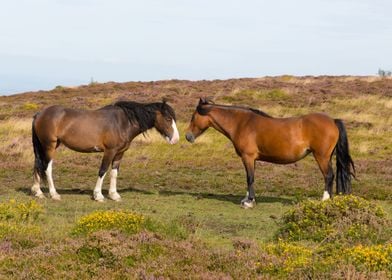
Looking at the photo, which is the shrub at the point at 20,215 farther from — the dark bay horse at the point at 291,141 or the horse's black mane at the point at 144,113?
the dark bay horse at the point at 291,141

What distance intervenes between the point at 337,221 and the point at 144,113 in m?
6.61

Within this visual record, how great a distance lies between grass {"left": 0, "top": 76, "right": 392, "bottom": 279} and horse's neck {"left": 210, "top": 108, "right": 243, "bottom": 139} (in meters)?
1.73

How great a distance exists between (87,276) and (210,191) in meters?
9.34

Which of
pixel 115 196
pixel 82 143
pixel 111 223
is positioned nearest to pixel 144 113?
pixel 82 143

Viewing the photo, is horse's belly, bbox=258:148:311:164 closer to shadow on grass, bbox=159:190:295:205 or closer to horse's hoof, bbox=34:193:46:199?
shadow on grass, bbox=159:190:295:205

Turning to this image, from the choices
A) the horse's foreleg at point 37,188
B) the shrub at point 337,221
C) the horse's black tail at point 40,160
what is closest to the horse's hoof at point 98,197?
the horse's foreleg at point 37,188

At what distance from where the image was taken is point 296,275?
21.0 feet

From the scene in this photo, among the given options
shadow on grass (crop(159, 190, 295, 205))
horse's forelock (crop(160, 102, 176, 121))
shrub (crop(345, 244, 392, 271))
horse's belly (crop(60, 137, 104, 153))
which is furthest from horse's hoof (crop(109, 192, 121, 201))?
shrub (crop(345, 244, 392, 271))

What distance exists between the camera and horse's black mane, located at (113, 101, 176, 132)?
1434 cm

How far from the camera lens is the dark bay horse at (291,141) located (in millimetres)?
13148

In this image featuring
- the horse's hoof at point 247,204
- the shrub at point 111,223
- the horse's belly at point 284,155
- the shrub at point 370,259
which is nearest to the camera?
the shrub at point 370,259

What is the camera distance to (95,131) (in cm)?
Answer: 1409

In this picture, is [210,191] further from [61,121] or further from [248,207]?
[61,121]

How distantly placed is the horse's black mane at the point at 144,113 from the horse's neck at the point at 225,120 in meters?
1.04
